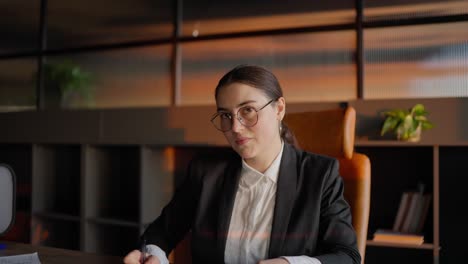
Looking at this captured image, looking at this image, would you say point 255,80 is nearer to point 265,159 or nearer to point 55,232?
point 265,159

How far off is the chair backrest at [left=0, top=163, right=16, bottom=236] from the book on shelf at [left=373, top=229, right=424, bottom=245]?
1.94 metres

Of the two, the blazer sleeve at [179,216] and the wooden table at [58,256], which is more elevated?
the blazer sleeve at [179,216]

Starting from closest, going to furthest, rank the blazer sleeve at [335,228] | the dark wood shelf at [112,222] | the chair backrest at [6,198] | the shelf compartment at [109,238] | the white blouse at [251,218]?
the blazer sleeve at [335,228] → the white blouse at [251,218] → the chair backrest at [6,198] → the dark wood shelf at [112,222] → the shelf compartment at [109,238]

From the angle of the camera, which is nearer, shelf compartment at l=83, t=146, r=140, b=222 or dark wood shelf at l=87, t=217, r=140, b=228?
dark wood shelf at l=87, t=217, r=140, b=228

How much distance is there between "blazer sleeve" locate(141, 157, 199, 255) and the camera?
5.38 ft

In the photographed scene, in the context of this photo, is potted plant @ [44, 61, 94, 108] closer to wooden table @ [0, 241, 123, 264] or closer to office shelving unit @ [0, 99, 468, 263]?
office shelving unit @ [0, 99, 468, 263]

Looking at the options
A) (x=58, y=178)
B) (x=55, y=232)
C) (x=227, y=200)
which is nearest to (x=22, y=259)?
(x=227, y=200)

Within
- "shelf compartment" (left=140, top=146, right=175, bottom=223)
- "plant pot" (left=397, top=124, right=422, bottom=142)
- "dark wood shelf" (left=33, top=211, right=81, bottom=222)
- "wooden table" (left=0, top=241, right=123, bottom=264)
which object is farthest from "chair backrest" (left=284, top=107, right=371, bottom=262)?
"dark wood shelf" (left=33, top=211, right=81, bottom=222)

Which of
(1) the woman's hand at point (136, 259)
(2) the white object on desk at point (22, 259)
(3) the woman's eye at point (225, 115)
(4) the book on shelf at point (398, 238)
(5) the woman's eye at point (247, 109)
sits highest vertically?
(5) the woman's eye at point (247, 109)

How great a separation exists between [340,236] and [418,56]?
6.48ft

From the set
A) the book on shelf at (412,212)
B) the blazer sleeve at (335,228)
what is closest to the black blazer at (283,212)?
the blazer sleeve at (335,228)

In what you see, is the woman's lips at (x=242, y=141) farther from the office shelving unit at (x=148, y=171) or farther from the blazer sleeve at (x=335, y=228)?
the office shelving unit at (x=148, y=171)

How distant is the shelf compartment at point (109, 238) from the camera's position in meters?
3.64

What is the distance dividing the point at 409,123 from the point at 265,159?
1.41m
